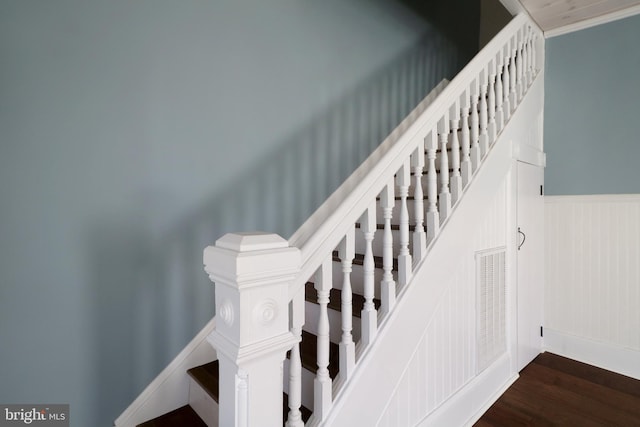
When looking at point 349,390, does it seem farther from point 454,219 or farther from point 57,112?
point 57,112

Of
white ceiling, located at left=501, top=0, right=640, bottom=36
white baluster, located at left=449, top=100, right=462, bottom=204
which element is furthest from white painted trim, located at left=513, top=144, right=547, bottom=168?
white ceiling, located at left=501, top=0, right=640, bottom=36

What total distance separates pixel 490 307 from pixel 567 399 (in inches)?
32.2

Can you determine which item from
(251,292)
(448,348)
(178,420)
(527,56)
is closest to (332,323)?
(448,348)

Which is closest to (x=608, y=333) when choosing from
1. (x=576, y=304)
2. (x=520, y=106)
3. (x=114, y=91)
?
(x=576, y=304)

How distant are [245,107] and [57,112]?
0.89 metres

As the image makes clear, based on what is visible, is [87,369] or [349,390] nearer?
[349,390]

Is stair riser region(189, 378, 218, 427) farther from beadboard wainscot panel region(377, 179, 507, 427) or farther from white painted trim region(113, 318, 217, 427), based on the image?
beadboard wainscot panel region(377, 179, 507, 427)

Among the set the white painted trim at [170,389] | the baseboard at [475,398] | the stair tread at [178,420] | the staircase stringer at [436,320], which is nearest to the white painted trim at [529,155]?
the staircase stringer at [436,320]

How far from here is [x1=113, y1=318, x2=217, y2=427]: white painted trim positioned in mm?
1536

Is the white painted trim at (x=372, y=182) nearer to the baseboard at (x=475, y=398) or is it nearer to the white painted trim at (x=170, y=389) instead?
the white painted trim at (x=170, y=389)

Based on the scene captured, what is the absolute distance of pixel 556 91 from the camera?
270 cm

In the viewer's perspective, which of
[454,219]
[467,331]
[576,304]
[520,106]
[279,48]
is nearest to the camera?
[454,219]

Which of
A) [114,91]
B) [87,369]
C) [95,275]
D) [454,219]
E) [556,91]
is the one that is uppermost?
[556,91]

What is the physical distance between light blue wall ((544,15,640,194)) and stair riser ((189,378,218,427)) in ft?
9.81
